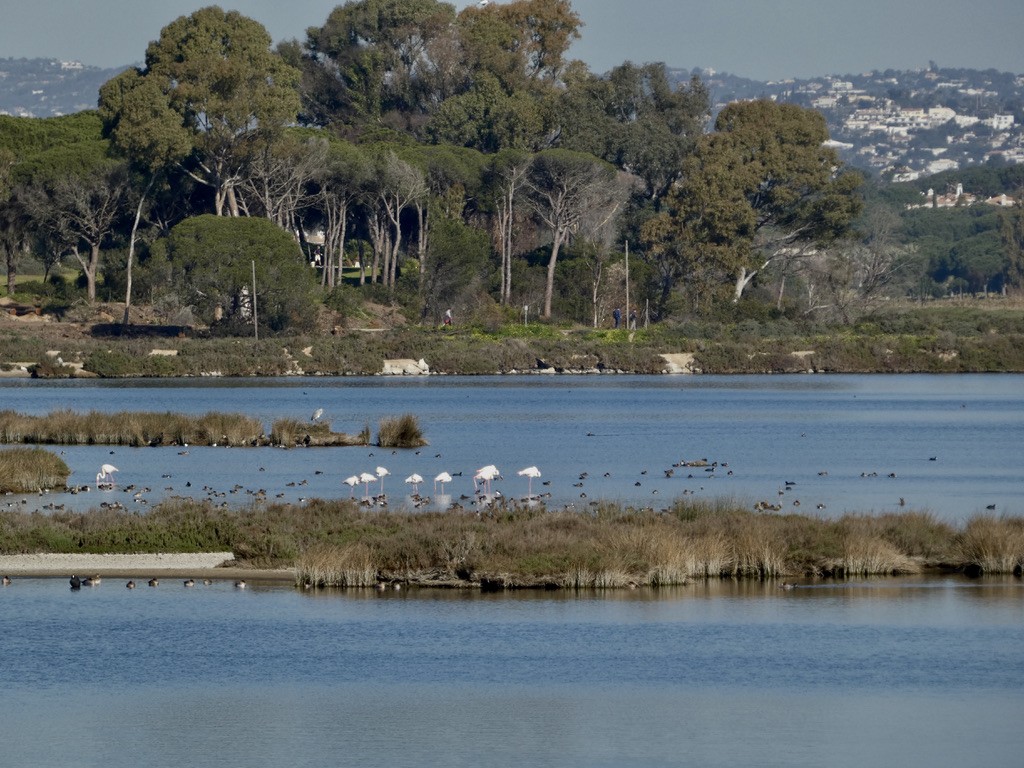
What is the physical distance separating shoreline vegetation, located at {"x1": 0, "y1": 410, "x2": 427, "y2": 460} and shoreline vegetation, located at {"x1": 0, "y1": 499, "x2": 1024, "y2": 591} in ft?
63.8

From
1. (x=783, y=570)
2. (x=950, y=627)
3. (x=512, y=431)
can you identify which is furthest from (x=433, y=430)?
(x=950, y=627)

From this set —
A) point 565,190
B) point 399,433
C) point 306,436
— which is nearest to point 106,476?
point 306,436

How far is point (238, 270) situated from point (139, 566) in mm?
60604

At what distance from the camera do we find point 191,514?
30062 millimetres

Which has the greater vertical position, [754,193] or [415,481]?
[754,193]

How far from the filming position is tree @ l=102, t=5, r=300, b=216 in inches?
3686

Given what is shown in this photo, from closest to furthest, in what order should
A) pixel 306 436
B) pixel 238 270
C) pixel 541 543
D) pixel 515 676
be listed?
pixel 515 676 → pixel 541 543 → pixel 306 436 → pixel 238 270

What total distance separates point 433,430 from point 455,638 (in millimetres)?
34069

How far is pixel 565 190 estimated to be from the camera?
335ft

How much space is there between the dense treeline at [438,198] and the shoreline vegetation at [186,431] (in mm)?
37501

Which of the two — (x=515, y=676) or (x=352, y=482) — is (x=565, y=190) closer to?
(x=352, y=482)

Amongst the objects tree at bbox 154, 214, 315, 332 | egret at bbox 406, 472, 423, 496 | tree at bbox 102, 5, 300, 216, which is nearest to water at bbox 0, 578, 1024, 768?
egret at bbox 406, 472, 423, 496

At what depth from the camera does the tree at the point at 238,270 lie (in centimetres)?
8781

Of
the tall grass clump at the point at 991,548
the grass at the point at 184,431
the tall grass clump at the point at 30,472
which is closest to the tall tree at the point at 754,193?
the grass at the point at 184,431
